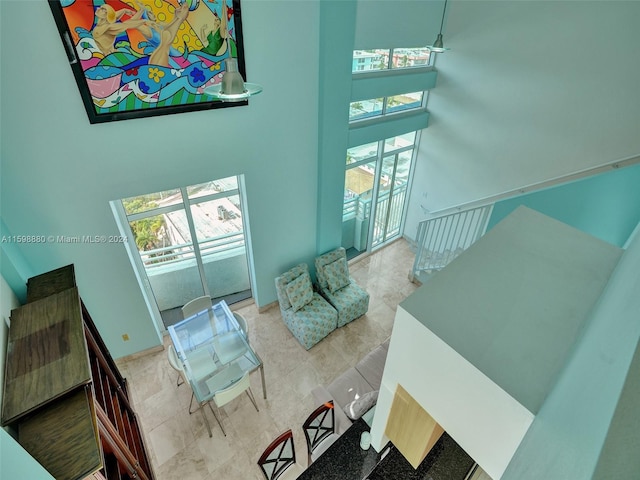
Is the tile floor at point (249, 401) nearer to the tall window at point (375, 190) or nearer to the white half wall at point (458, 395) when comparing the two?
the tall window at point (375, 190)

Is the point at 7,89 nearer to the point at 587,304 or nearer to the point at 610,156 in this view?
the point at 587,304

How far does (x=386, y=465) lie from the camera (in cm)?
219

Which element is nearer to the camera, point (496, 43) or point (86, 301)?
point (86, 301)

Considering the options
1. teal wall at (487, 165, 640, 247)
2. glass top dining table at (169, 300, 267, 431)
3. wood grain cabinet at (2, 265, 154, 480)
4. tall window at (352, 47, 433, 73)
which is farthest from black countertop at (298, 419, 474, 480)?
tall window at (352, 47, 433, 73)

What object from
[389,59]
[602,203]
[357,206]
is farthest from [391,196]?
[602,203]

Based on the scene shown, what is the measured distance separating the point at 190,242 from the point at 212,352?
1.61 meters

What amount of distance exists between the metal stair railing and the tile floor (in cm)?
102

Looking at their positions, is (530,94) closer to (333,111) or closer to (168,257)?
(333,111)

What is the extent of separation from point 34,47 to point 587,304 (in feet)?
13.2

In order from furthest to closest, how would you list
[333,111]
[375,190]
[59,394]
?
[375,190]
[333,111]
[59,394]

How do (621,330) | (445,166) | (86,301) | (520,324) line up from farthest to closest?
(445,166) < (86,301) < (520,324) < (621,330)

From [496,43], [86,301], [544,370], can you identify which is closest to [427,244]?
[496,43]

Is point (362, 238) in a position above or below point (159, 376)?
above

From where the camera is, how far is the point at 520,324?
1.48 meters
